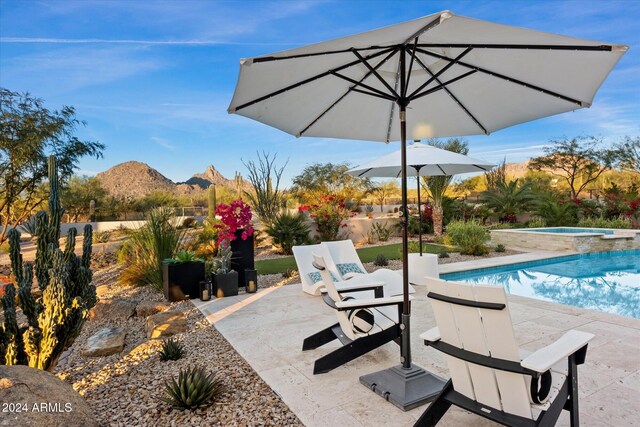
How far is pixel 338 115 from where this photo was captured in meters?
3.88

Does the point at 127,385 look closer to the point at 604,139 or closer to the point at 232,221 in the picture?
the point at 232,221

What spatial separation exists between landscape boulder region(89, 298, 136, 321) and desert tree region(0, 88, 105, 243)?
7415 mm

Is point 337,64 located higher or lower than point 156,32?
lower

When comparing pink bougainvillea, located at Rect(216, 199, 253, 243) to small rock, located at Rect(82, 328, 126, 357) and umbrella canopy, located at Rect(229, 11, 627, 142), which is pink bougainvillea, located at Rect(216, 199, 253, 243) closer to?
small rock, located at Rect(82, 328, 126, 357)

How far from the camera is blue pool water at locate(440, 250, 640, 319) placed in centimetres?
621

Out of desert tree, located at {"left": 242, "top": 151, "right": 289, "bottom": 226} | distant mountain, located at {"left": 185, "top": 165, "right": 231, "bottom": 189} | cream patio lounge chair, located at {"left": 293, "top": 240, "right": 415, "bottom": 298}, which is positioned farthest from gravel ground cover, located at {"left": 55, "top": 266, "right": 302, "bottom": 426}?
distant mountain, located at {"left": 185, "top": 165, "right": 231, "bottom": 189}

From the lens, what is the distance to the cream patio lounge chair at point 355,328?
119 inches

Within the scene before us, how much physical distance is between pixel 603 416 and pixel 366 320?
1.73 meters

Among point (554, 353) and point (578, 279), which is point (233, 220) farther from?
point (578, 279)

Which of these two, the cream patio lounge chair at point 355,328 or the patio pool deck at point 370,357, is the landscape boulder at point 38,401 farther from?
the cream patio lounge chair at point 355,328

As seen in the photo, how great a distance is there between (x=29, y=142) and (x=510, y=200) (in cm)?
1839

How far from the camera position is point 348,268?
6.42 m

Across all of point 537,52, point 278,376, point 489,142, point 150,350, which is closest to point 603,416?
point 278,376

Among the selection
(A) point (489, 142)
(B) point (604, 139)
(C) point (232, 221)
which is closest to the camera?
(C) point (232, 221)
